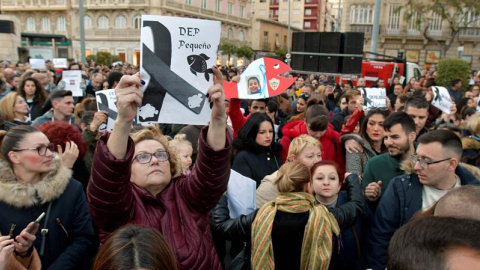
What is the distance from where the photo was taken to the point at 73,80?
8430 millimetres

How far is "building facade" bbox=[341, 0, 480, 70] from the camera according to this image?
3475 centimetres

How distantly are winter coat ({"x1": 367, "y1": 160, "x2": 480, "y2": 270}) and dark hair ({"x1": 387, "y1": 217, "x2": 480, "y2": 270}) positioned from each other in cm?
156

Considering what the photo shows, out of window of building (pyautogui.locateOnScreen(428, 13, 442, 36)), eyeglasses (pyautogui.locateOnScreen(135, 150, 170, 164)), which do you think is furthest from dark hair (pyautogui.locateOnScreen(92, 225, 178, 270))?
window of building (pyautogui.locateOnScreen(428, 13, 442, 36))

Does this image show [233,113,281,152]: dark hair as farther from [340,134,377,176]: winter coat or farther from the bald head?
the bald head

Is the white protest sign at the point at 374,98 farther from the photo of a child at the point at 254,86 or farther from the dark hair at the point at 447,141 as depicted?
the dark hair at the point at 447,141

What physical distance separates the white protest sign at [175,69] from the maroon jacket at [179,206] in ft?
0.59

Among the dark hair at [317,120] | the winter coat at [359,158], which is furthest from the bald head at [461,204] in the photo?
the dark hair at [317,120]

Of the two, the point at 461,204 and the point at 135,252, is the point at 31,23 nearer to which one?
the point at 135,252

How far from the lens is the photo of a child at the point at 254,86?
5.30 meters

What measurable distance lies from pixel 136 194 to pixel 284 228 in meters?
1.04

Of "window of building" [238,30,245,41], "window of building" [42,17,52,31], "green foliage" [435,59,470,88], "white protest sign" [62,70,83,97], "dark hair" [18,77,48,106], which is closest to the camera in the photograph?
"dark hair" [18,77,48,106]

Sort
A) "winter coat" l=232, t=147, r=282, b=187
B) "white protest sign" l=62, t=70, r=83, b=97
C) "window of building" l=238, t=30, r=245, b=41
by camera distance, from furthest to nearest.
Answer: "window of building" l=238, t=30, r=245, b=41, "white protest sign" l=62, t=70, r=83, b=97, "winter coat" l=232, t=147, r=282, b=187

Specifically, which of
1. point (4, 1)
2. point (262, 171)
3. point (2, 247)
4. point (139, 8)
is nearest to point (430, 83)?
point (262, 171)

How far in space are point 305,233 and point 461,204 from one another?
1.05m
